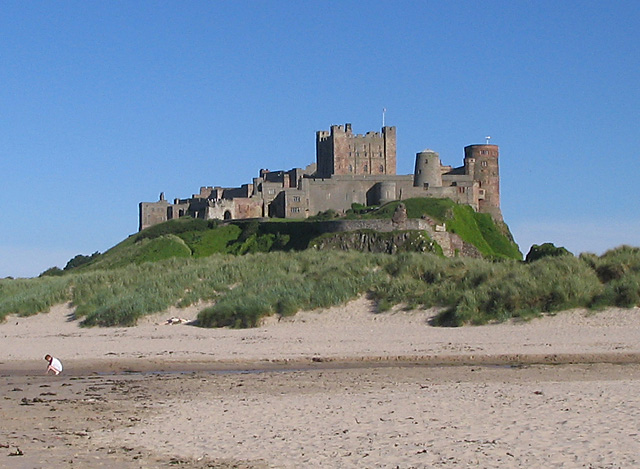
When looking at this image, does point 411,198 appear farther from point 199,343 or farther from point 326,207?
point 199,343

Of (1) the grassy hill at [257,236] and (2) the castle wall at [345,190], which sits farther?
(2) the castle wall at [345,190]

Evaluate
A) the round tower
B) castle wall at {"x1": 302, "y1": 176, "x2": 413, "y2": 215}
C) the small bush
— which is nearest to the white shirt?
the small bush

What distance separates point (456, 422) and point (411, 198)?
48498 millimetres

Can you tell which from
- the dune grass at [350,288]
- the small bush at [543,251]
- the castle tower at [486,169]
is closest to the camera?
the dune grass at [350,288]

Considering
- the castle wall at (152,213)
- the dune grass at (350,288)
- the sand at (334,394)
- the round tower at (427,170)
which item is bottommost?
the sand at (334,394)

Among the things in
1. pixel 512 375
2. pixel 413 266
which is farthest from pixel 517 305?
pixel 512 375

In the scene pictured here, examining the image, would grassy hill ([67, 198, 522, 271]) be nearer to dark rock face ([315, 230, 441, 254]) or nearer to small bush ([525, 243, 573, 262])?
dark rock face ([315, 230, 441, 254])

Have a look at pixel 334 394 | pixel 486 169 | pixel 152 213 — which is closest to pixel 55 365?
pixel 334 394

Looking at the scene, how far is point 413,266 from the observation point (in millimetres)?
22562

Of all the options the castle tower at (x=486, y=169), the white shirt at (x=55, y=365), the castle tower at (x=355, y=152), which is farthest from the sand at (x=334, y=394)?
the castle tower at (x=355, y=152)

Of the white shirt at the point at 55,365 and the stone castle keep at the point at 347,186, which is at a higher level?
the stone castle keep at the point at 347,186

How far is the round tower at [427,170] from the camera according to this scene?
61.6 meters

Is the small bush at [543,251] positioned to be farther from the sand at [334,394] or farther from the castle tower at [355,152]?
the castle tower at [355,152]

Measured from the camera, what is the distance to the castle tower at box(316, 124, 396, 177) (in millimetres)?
68312
